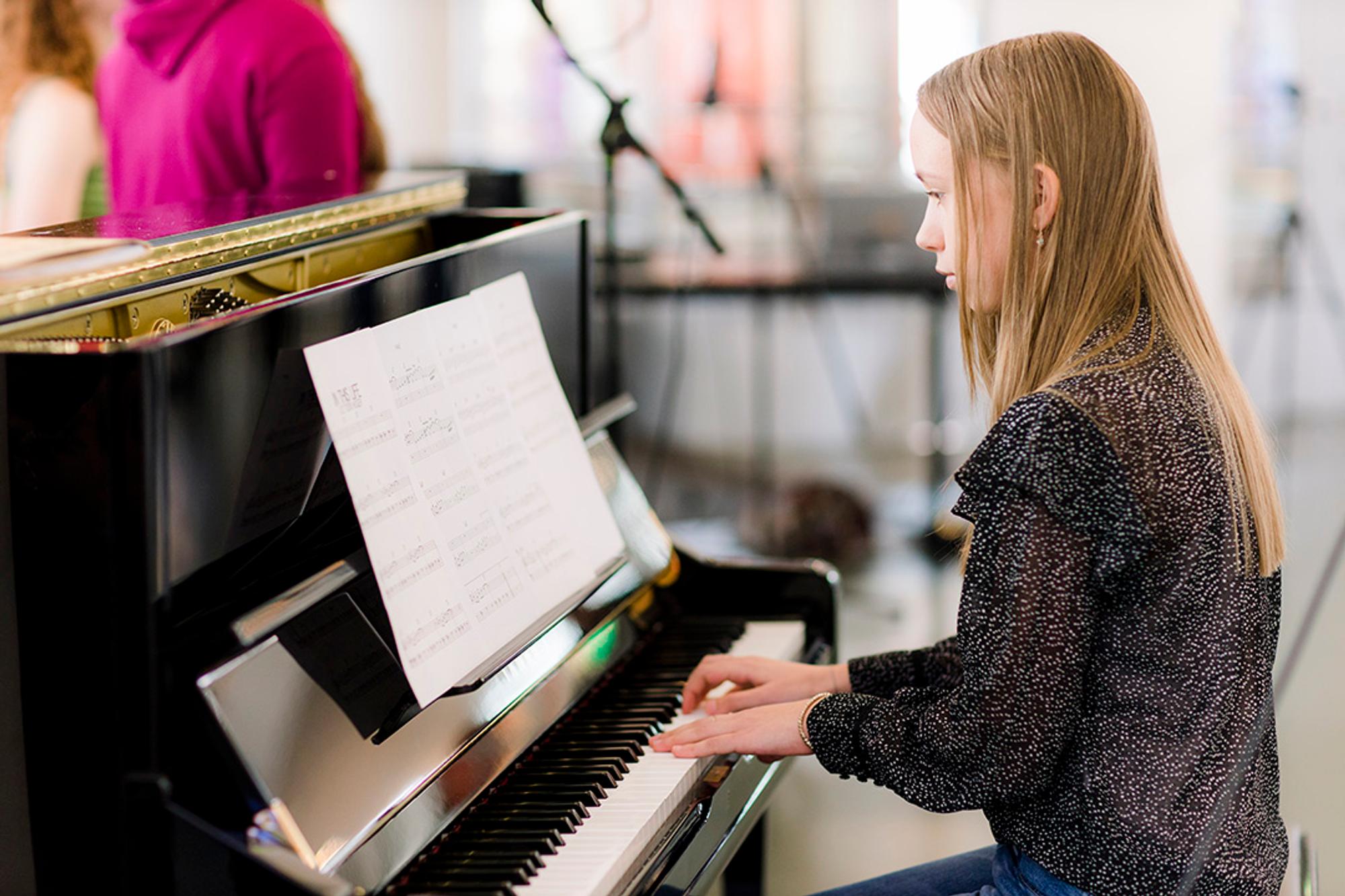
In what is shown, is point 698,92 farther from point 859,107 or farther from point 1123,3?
point 1123,3

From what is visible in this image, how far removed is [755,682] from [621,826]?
0.33 metres

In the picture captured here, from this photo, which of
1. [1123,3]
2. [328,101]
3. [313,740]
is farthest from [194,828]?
[1123,3]

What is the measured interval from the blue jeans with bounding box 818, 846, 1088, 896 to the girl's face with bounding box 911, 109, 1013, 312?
53 centimetres

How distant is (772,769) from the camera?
1.73 metres

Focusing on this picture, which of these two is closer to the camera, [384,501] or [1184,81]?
[384,501]

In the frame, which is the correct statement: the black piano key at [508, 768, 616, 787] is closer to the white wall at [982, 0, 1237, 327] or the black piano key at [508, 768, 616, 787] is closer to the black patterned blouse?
the black patterned blouse

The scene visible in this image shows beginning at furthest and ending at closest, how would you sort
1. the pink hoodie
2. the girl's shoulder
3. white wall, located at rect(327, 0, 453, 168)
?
white wall, located at rect(327, 0, 453, 168), the pink hoodie, the girl's shoulder

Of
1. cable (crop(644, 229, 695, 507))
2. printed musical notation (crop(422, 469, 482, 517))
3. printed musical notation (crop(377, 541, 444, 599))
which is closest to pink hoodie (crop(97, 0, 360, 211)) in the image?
printed musical notation (crop(422, 469, 482, 517))

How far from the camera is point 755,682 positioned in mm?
1612

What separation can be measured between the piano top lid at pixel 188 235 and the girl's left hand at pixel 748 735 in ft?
2.20

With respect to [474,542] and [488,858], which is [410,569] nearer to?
[474,542]

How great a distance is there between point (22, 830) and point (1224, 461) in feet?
3.42

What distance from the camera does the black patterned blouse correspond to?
1.15m

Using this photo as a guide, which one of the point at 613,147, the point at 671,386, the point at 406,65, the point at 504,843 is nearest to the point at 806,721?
the point at 504,843
